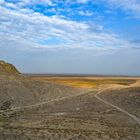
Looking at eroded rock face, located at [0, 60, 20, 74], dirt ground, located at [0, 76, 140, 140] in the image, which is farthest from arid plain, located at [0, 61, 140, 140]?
eroded rock face, located at [0, 60, 20, 74]

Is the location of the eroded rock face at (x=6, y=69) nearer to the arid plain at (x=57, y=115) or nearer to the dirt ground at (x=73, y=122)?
the arid plain at (x=57, y=115)

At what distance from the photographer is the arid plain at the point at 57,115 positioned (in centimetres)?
3183

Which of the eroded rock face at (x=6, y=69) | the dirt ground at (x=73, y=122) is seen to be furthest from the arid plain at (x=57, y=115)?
the eroded rock face at (x=6, y=69)

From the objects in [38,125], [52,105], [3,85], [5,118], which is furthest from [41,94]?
[38,125]

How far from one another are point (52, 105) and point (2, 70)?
→ 24488mm

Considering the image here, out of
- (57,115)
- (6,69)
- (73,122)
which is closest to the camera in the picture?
(73,122)

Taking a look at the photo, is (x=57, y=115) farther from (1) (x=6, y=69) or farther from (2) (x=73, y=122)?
(1) (x=6, y=69)

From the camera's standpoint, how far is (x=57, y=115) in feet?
148

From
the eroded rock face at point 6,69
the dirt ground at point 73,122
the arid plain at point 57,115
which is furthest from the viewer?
the eroded rock face at point 6,69

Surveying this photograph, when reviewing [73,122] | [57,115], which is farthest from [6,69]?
[73,122]

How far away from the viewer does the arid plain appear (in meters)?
31.8

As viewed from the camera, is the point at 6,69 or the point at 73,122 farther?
the point at 6,69

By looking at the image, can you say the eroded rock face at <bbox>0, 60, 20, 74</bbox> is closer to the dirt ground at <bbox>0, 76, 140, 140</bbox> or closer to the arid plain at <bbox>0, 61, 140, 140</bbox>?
the arid plain at <bbox>0, 61, 140, 140</bbox>

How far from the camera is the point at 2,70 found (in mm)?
78312
